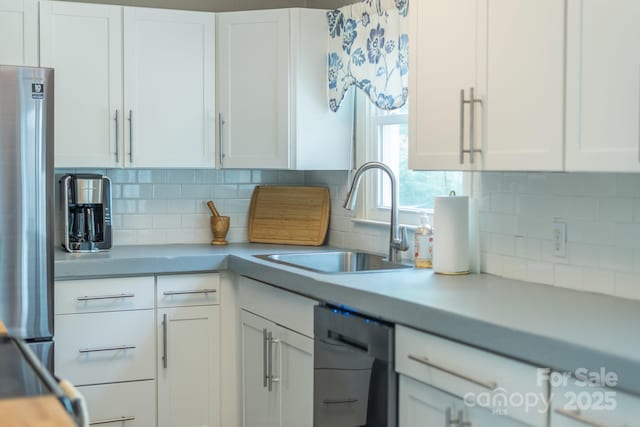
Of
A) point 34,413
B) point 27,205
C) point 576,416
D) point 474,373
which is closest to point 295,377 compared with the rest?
point 474,373

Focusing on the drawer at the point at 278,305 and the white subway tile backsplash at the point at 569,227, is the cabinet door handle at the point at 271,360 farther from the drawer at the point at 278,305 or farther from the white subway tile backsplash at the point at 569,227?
the white subway tile backsplash at the point at 569,227

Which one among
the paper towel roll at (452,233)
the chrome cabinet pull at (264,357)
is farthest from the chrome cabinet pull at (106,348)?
the paper towel roll at (452,233)

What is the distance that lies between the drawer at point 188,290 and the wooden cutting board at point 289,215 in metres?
0.61

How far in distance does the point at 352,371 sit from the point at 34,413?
1.55 metres

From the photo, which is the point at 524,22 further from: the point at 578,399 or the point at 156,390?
the point at 156,390

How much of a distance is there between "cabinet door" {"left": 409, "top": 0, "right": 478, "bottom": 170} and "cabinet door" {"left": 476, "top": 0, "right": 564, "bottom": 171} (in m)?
0.08

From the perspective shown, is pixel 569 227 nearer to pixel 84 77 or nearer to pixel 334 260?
pixel 334 260

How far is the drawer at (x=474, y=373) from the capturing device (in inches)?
76.9

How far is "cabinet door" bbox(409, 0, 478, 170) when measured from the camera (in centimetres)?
267

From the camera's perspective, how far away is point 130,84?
3.86 meters

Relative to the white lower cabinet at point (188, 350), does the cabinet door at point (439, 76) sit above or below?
above

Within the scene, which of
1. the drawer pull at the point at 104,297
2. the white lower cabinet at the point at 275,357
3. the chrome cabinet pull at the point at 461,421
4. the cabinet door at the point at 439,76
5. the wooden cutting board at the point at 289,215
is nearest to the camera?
the chrome cabinet pull at the point at 461,421

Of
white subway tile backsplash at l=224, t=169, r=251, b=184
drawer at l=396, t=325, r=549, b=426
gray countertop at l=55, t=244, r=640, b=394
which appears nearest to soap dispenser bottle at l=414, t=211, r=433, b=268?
gray countertop at l=55, t=244, r=640, b=394

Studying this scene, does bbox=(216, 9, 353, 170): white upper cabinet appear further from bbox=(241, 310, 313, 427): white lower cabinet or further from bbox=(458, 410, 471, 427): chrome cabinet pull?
bbox=(458, 410, 471, 427): chrome cabinet pull
